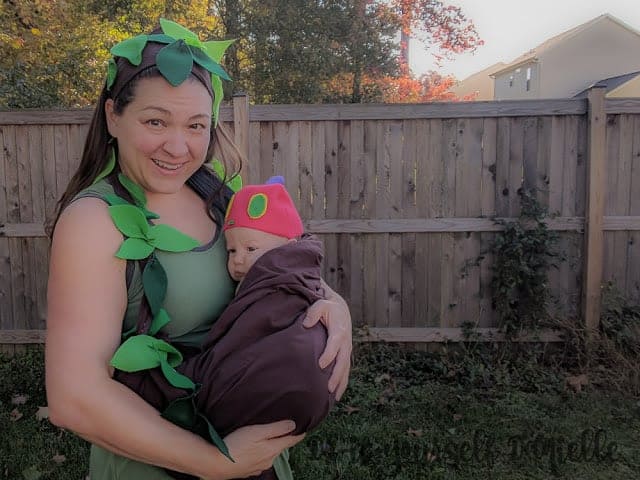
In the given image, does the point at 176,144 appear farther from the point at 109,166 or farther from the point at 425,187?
the point at 425,187

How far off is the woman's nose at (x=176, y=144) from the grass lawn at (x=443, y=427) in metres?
2.67

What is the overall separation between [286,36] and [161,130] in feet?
33.9

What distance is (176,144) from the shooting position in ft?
4.23

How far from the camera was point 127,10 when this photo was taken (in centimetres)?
1079

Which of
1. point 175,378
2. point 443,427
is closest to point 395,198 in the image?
point 443,427

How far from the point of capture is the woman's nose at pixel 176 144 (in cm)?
128

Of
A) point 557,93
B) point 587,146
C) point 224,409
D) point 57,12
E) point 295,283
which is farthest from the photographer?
point 557,93

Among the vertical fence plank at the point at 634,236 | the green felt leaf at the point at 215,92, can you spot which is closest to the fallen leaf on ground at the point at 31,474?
the green felt leaf at the point at 215,92

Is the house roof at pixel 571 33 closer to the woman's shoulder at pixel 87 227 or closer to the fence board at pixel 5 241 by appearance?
the fence board at pixel 5 241

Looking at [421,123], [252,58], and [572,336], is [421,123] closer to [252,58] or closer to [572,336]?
[572,336]

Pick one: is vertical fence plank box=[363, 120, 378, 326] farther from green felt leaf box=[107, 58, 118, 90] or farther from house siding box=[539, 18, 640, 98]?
house siding box=[539, 18, 640, 98]

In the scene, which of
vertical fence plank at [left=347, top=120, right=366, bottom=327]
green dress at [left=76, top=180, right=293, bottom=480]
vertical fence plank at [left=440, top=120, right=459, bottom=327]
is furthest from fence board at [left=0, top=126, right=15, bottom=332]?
green dress at [left=76, top=180, right=293, bottom=480]

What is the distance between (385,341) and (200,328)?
158 inches

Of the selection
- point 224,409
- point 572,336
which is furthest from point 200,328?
point 572,336
